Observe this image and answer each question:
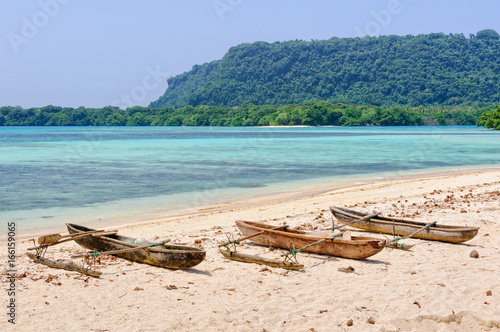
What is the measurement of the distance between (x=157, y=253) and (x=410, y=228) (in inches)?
199

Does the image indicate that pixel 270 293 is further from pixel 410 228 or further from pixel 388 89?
pixel 388 89

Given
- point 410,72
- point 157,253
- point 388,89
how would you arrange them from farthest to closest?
point 388,89 → point 410,72 → point 157,253

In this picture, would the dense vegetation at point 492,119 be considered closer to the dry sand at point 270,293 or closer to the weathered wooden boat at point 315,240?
the dry sand at point 270,293

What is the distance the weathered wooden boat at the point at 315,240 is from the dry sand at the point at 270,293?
0.15 metres

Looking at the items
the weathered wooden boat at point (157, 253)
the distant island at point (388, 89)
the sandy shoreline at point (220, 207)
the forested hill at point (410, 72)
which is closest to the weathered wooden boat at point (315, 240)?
the weathered wooden boat at point (157, 253)

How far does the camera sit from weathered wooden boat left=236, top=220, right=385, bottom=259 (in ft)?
27.7

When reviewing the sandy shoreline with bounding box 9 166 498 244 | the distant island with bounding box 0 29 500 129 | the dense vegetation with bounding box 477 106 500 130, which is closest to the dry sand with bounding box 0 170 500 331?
the sandy shoreline with bounding box 9 166 498 244

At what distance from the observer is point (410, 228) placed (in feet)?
33.4

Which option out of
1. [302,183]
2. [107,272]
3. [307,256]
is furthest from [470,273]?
[302,183]

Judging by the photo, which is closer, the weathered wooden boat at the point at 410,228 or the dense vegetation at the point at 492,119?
the weathered wooden boat at the point at 410,228

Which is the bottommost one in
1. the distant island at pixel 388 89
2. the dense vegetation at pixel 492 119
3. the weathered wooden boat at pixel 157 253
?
the dense vegetation at pixel 492 119

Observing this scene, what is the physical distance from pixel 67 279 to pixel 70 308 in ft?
4.04

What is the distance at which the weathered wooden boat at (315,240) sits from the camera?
27.7 feet


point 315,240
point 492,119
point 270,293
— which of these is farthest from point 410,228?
point 492,119
